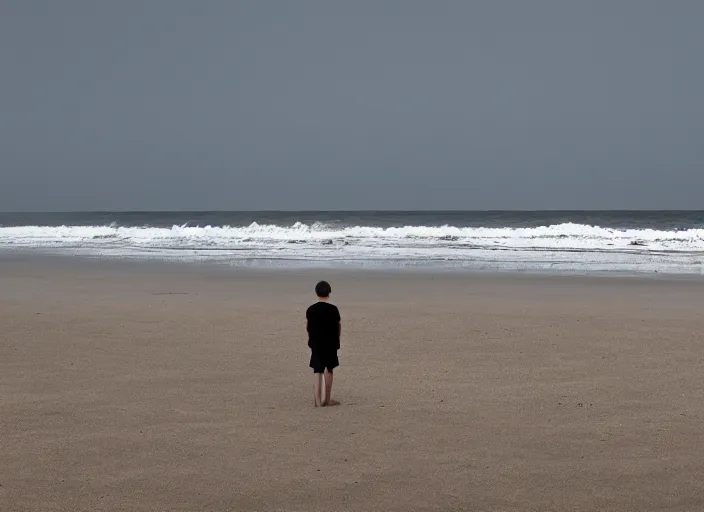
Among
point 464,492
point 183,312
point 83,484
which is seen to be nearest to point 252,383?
point 83,484

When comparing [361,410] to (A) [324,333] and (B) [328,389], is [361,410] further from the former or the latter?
(A) [324,333]

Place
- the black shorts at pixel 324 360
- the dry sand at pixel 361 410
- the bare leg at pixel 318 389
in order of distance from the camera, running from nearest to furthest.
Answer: the dry sand at pixel 361 410
the bare leg at pixel 318 389
the black shorts at pixel 324 360

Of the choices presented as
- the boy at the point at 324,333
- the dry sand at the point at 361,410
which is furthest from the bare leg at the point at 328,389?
the dry sand at the point at 361,410

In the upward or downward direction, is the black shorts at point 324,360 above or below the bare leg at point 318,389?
above

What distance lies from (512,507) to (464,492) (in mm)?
283

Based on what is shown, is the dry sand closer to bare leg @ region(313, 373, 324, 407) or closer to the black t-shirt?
bare leg @ region(313, 373, 324, 407)

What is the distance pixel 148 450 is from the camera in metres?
4.75

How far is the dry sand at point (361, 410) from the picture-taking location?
413 cm

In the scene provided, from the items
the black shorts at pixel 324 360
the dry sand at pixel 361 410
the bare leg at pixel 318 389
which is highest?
the black shorts at pixel 324 360

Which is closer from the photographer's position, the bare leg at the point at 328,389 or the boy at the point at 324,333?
the bare leg at the point at 328,389

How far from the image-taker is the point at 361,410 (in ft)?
18.7

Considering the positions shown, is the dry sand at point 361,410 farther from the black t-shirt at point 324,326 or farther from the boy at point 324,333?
the black t-shirt at point 324,326

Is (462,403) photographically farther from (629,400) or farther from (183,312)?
(183,312)

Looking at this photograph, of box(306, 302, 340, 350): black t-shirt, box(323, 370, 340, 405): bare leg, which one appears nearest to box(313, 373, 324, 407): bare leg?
box(323, 370, 340, 405): bare leg
